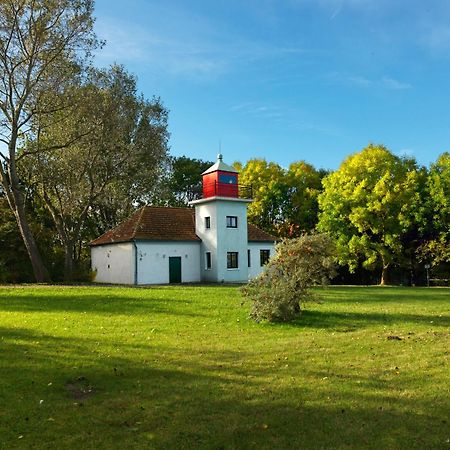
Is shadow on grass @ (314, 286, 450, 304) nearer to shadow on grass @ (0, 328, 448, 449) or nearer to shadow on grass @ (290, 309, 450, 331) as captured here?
shadow on grass @ (290, 309, 450, 331)

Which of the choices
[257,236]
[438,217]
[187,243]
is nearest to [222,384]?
[187,243]

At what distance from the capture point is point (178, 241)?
37500 millimetres

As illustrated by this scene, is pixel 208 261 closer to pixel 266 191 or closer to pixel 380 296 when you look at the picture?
pixel 380 296

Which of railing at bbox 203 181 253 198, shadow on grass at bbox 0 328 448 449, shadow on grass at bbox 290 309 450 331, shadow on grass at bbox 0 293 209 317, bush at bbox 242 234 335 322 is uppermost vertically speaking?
railing at bbox 203 181 253 198

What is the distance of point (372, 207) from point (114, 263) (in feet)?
78.0

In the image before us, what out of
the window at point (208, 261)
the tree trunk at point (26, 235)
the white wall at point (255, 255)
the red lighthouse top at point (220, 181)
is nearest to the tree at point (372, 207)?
the white wall at point (255, 255)

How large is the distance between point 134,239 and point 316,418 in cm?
2958

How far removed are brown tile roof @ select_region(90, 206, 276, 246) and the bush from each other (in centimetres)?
2095

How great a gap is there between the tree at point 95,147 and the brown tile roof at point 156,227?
280 cm

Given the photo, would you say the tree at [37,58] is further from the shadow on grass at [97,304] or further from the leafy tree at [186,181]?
the leafy tree at [186,181]

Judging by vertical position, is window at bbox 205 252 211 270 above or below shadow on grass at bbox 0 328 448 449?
above

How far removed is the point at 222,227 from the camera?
3788cm

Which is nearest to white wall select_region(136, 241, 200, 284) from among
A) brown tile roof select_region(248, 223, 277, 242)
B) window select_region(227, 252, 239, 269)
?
window select_region(227, 252, 239, 269)

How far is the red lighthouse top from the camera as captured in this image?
38188mm
